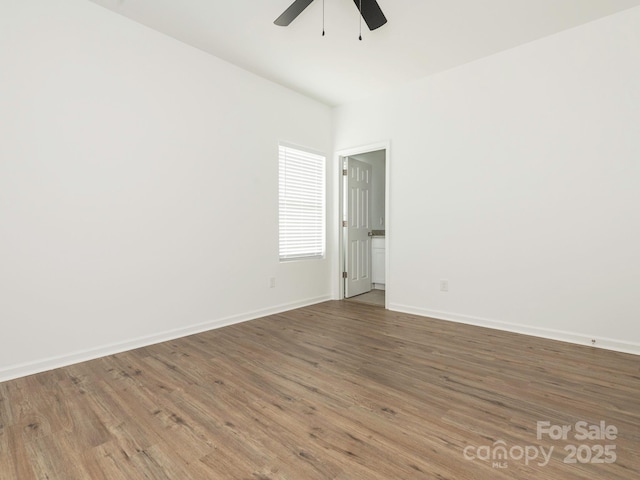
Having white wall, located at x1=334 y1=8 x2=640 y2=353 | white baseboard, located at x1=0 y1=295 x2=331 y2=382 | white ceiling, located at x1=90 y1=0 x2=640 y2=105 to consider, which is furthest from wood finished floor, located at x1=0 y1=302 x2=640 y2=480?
white ceiling, located at x1=90 y1=0 x2=640 y2=105

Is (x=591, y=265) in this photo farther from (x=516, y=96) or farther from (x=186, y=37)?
(x=186, y=37)

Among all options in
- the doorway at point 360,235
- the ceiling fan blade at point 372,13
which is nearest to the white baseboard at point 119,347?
the doorway at point 360,235

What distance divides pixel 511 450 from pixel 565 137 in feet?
9.24

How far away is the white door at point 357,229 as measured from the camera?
489 centimetres

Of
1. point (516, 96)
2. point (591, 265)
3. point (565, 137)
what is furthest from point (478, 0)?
→ point (591, 265)

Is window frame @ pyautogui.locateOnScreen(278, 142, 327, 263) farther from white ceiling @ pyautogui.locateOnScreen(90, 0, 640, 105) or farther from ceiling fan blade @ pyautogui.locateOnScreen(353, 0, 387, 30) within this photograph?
ceiling fan blade @ pyautogui.locateOnScreen(353, 0, 387, 30)

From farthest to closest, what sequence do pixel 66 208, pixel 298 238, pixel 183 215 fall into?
pixel 298 238 → pixel 183 215 → pixel 66 208

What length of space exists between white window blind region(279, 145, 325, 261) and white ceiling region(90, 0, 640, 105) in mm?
1095

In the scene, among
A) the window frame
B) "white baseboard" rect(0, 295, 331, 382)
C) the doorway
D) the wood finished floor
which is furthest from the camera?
the doorway

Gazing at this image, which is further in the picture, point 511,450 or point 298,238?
point 298,238

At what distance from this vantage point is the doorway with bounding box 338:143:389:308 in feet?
15.8

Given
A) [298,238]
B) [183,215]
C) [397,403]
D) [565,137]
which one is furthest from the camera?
[298,238]

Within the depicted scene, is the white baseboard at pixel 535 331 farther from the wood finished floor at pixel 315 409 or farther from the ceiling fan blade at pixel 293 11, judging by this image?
the ceiling fan blade at pixel 293 11

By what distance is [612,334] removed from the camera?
2760mm
